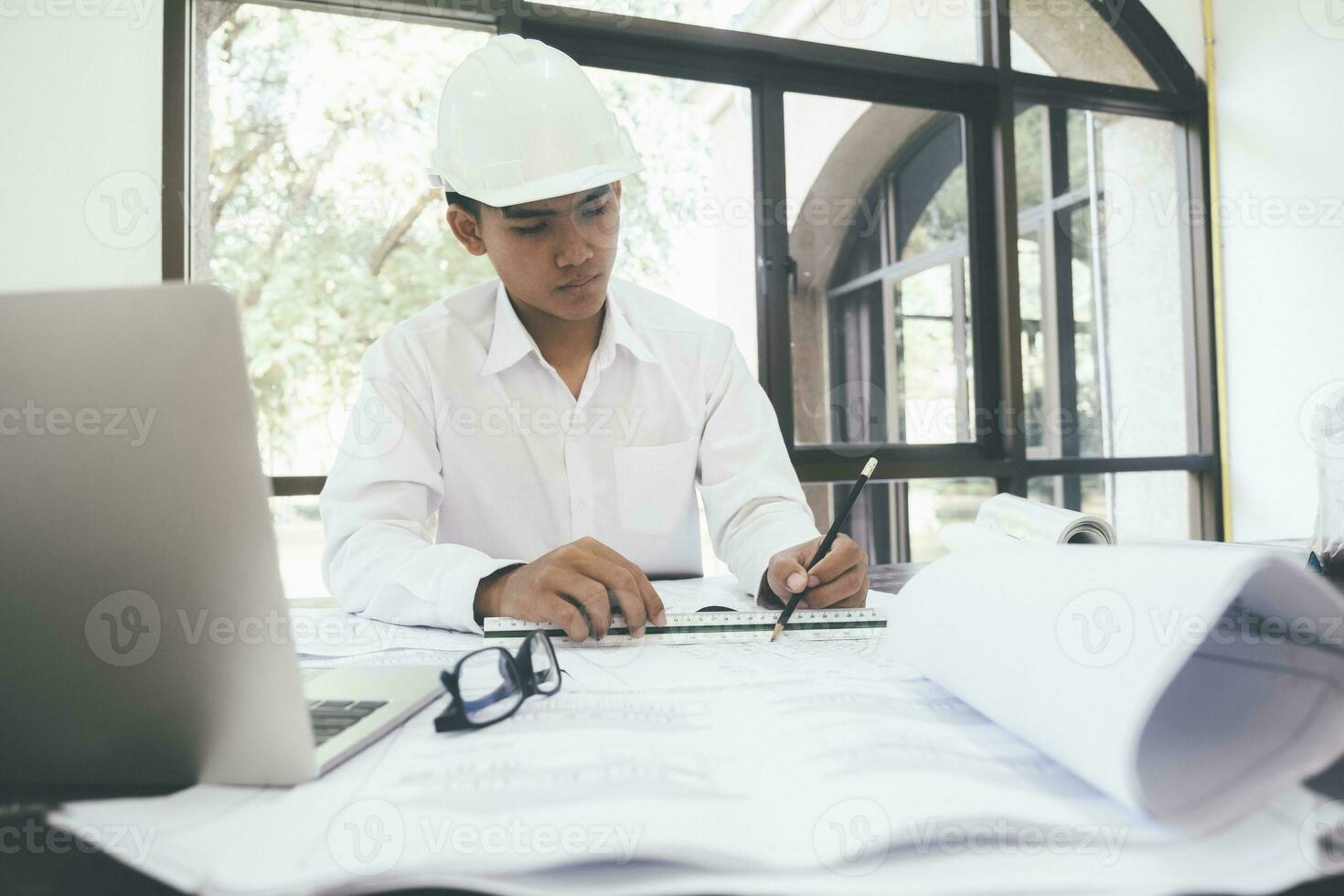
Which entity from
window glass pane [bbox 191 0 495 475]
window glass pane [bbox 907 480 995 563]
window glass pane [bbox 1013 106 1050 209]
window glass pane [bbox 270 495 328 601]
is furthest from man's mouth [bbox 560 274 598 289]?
window glass pane [bbox 1013 106 1050 209]

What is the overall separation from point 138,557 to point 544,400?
3.56 feet

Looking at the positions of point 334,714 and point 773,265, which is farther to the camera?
point 773,265

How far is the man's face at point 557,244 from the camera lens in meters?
1.26

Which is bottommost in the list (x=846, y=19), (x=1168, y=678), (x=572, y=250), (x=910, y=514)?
(x=910, y=514)

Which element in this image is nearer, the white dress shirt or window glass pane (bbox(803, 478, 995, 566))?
the white dress shirt

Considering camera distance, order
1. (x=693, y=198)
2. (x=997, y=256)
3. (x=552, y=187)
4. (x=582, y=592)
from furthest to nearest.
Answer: (x=997, y=256) → (x=693, y=198) → (x=552, y=187) → (x=582, y=592)

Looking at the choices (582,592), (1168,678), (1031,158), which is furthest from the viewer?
(1031,158)

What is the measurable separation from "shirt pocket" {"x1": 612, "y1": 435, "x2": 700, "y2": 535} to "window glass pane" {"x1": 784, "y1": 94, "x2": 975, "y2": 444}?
4.63ft

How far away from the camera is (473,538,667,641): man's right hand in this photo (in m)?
0.77

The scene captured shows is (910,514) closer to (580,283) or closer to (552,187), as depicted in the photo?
(580,283)

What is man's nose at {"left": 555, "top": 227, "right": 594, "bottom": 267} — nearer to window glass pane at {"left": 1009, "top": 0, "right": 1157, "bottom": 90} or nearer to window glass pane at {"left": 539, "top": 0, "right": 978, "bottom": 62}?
window glass pane at {"left": 539, "top": 0, "right": 978, "bottom": 62}

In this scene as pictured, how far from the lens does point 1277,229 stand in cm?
289

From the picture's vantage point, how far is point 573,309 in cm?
136

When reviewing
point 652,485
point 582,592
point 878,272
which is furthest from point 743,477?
point 878,272
